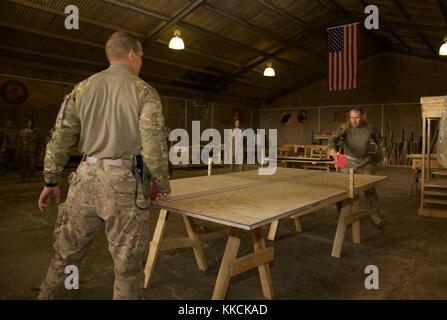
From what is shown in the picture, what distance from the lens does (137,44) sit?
2.06m

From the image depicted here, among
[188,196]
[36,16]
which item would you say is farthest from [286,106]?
[188,196]

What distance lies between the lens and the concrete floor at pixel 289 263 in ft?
8.78

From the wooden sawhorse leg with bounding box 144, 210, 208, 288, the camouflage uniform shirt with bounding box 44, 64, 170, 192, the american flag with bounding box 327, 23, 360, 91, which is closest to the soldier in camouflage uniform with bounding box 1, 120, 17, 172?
the wooden sawhorse leg with bounding box 144, 210, 208, 288

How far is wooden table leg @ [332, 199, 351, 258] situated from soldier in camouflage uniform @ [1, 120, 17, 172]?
969 centimetres

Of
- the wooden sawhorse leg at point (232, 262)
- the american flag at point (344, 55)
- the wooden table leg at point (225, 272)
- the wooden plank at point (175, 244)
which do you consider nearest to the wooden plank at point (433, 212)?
the wooden sawhorse leg at point (232, 262)

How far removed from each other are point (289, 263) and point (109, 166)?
2.22 m

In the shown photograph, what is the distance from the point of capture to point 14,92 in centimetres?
998

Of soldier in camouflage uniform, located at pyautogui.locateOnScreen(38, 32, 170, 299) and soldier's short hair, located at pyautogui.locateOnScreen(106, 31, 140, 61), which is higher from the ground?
soldier's short hair, located at pyautogui.locateOnScreen(106, 31, 140, 61)

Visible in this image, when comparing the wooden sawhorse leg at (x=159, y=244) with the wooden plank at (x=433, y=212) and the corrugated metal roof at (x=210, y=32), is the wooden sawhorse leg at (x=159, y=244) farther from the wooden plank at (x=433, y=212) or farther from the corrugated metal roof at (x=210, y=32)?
the corrugated metal roof at (x=210, y=32)

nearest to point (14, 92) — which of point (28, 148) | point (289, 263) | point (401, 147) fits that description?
point (28, 148)

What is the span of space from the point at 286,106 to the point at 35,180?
13.4 m

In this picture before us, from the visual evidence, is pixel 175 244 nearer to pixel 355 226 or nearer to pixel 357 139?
pixel 355 226

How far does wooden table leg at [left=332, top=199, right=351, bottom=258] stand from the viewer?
354 cm

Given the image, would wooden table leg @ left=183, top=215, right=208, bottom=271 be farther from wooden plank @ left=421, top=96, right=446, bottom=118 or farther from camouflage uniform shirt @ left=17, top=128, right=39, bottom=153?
camouflage uniform shirt @ left=17, top=128, right=39, bottom=153
